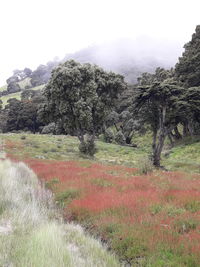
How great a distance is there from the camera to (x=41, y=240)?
5.60 m

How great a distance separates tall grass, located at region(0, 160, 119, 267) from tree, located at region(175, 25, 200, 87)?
32.6 m

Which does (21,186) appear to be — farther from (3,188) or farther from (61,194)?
(61,194)

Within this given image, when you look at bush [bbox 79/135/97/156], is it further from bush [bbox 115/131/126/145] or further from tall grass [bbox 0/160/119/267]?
bush [bbox 115/131/126/145]

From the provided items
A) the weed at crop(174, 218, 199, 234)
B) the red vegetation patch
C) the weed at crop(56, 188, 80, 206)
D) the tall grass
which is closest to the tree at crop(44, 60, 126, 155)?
the red vegetation patch

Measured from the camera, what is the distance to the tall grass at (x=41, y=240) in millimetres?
4871

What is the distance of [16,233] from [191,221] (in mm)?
4234

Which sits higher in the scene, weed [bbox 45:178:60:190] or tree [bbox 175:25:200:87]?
tree [bbox 175:25:200:87]

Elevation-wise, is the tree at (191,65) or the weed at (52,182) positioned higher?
the tree at (191,65)

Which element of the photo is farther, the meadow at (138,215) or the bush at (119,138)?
the bush at (119,138)

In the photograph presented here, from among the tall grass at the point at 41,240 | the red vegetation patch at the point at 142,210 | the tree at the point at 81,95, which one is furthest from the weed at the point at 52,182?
the tree at the point at 81,95

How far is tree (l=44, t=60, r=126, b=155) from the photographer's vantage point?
87.3 ft

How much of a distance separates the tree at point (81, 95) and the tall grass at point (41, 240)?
1816 cm

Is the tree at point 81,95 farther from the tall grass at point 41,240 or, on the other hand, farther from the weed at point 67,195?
the tall grass at point 41,240

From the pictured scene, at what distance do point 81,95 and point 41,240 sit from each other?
22.4 m
